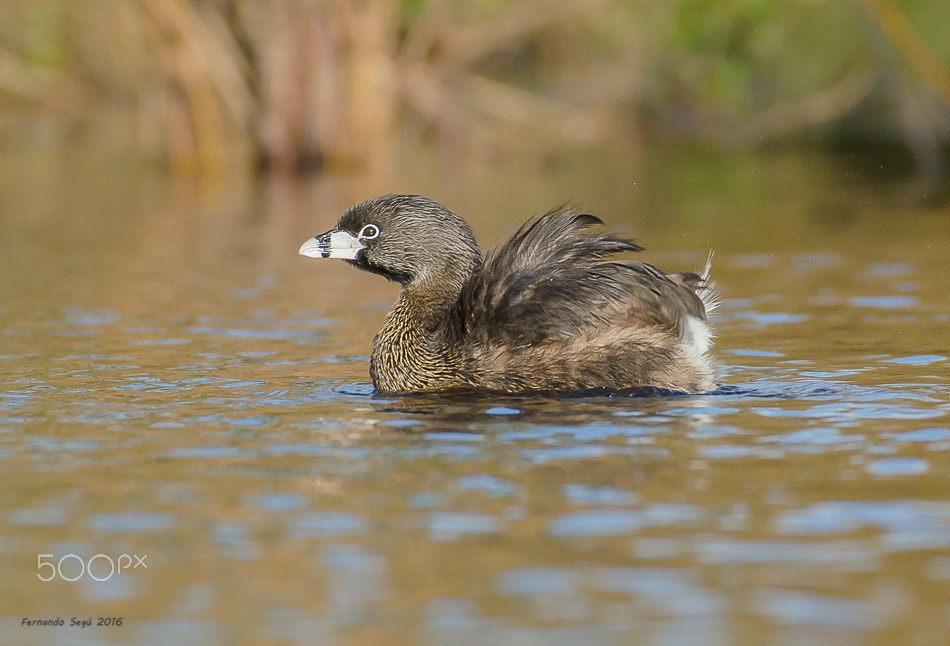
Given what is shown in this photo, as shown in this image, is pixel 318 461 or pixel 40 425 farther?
pixel 40 425

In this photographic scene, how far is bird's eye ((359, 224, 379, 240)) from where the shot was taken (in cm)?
946

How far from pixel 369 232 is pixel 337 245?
208mm

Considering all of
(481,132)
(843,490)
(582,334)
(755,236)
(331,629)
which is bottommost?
(331,629)

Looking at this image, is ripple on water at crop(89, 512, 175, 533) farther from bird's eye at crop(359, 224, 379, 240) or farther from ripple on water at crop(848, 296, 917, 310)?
ripple on water at crop(848, 296, 917, 310)

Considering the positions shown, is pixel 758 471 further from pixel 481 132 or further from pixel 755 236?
pixel 481 132

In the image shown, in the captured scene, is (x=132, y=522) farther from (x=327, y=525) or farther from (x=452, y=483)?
(x=452, y=483)

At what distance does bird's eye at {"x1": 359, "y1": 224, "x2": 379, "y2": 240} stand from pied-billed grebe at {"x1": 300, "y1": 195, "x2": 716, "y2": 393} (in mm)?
236

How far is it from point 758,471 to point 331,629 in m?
2.44

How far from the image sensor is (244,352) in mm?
10008

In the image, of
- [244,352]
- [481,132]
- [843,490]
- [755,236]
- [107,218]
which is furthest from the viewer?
[481,132]

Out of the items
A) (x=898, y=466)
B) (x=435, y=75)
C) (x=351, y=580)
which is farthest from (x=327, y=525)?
(x=435, y=75)

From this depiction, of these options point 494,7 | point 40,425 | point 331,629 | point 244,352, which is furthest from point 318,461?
point 494,7

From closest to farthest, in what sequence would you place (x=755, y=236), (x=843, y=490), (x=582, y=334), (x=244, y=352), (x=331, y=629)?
1. (x=331, y=629)
2. (x=843, y=490)
3. (x=582, y=334)
4. (x=244, y=352)
5. (x=755, y=236)

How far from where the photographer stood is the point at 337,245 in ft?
31.1
